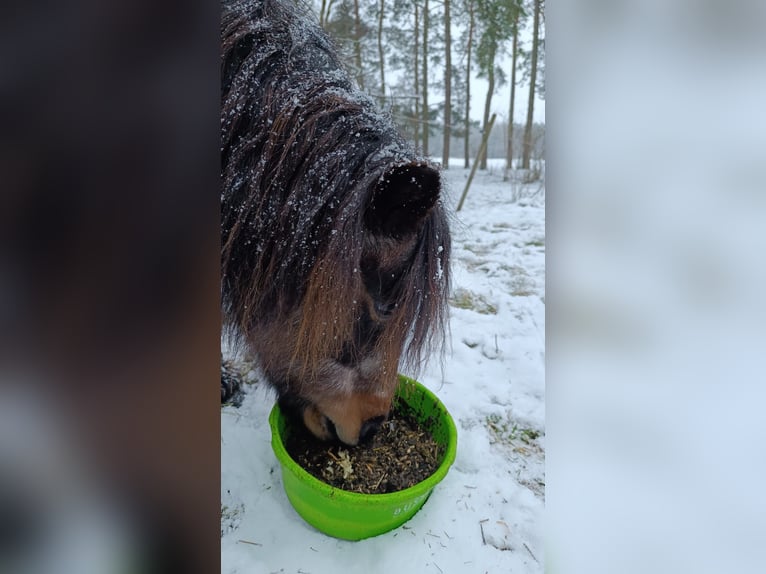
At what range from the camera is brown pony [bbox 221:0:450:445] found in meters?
0.78

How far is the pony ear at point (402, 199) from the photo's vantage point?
2.42 feet

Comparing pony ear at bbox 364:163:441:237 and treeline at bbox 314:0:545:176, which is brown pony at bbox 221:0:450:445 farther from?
treeline at bbox 314:0:545:176

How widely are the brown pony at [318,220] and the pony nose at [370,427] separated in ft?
0.26

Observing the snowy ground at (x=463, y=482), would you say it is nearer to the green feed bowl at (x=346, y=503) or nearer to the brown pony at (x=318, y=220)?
the green feed bowl at (x=346, y=503)

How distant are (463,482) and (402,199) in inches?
35.9

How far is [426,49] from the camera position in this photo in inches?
59.5

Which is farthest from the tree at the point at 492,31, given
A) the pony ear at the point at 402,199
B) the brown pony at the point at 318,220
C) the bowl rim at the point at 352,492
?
the bowl rim at the point at 352,492

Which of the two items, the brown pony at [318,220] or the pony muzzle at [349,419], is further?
the pony muzzle at [349,419]

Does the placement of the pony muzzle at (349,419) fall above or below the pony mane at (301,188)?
below

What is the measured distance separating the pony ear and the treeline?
1.39 ft
